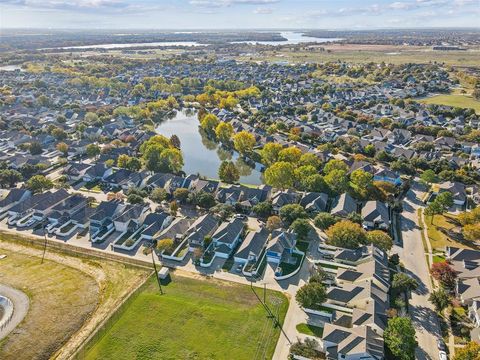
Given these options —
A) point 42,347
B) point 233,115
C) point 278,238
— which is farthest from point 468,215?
point 233,115

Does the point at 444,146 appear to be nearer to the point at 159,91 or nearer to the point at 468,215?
the point at 468,215

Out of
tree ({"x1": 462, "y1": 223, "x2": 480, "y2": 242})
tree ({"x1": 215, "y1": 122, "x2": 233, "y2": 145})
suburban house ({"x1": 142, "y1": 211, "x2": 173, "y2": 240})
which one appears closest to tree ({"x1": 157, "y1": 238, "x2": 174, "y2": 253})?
suburban house ({"x1": 142, "y1": 211, "x2": 173, "y2": 240})

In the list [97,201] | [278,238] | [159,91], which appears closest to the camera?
[278,238]

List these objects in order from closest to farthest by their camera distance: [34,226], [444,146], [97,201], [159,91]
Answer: [34,226]
[97,201]
[444,146]
[159,91]

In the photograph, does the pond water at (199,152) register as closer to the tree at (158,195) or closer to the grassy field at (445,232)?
the tree at (158,195)

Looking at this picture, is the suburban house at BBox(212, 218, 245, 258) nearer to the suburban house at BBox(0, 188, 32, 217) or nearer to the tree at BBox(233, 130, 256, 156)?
the tree at BBox(233, 130, 256, 156)

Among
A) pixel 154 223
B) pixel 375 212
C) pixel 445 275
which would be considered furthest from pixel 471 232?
pixel 154 223

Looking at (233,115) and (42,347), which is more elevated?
(233,115)

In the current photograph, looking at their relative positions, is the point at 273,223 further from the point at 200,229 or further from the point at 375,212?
the point at 375,212
